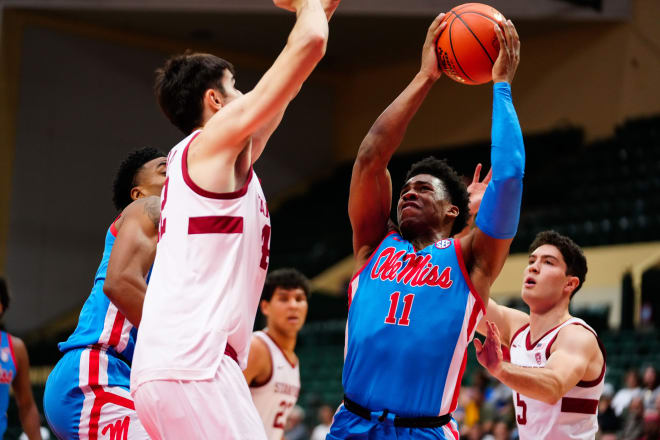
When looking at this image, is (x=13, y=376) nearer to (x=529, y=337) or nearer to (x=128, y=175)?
(x=128, y=175)

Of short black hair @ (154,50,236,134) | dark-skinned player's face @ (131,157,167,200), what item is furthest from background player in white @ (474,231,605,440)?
dark-skinned player's face @ (131,157,167,200)

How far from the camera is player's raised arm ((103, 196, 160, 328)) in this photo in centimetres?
392

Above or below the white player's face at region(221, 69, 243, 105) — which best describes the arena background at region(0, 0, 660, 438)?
above

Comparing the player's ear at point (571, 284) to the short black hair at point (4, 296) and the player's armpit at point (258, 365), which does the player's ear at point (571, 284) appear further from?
the short black hair at point (4, 296)

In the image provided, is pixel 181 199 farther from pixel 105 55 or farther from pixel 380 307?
pixel 105 55

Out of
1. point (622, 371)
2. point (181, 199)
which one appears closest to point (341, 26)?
point (622, 371)

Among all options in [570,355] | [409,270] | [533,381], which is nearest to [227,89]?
[409,270]

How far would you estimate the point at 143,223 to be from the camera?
13.5 feet

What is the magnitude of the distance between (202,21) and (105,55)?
114 inches

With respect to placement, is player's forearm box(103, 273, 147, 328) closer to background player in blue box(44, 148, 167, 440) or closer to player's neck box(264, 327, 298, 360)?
background player in blue box(44, 148, 167, 440)

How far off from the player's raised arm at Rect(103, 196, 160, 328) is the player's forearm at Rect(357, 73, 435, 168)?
3.33ft

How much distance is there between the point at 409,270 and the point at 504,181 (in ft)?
1.97

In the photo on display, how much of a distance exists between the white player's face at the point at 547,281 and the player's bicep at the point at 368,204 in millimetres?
1225

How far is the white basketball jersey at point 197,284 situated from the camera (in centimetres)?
320
